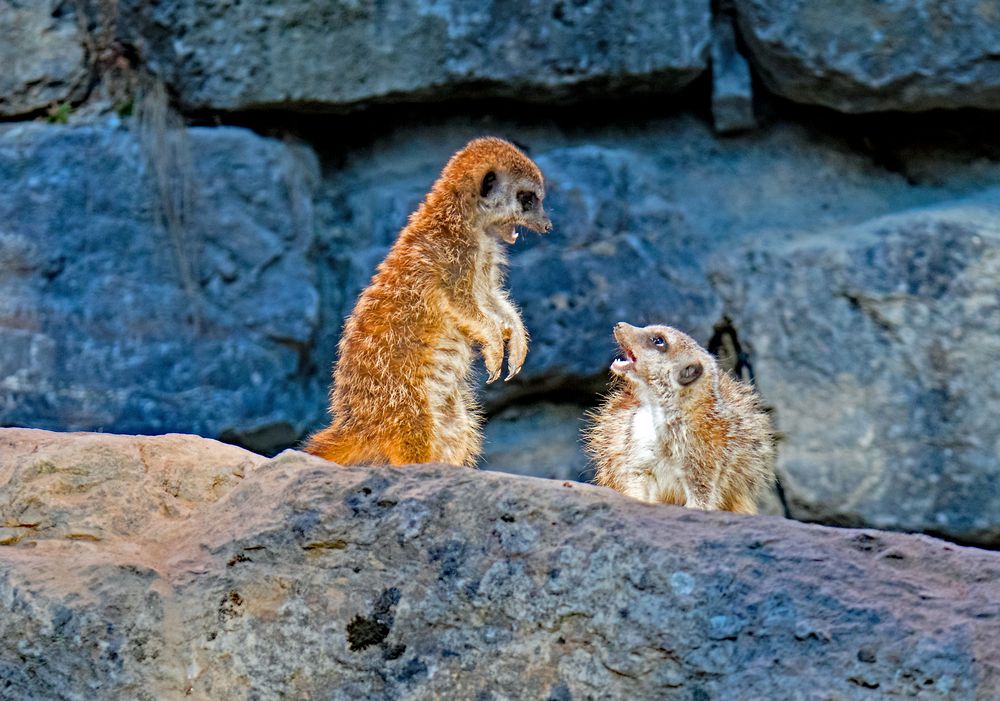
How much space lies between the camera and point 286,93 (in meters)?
5.31

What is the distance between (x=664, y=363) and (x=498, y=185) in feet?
2.06

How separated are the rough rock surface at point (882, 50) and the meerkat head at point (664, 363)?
1.73m

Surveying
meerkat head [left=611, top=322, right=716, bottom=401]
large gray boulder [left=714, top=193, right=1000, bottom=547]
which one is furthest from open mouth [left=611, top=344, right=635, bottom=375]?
large gray boulder [left=714, top=193, right=1000, bottom=547]

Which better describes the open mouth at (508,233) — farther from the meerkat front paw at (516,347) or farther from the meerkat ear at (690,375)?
the meerkat ear at (690,375)

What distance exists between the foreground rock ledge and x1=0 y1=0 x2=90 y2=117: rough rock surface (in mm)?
2828

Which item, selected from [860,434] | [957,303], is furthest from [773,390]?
[957,303]

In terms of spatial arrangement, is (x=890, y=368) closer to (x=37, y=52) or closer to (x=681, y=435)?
(x=681, y=435)

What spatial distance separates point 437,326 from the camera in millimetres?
3688

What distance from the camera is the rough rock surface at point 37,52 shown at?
210 inches

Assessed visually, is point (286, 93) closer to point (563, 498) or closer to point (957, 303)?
point (957, 303)

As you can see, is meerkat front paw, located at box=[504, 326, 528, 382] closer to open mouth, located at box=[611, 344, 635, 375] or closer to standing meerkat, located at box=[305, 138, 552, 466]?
standing meerkat, located at box=[305, 138, 552, 466]

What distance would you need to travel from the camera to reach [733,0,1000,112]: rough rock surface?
5.07 m

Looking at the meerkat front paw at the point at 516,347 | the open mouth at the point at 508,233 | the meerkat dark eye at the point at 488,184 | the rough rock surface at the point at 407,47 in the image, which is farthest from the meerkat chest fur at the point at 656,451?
the rough rock surface at the point at 407,47

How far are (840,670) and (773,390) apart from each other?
2.72 metres
